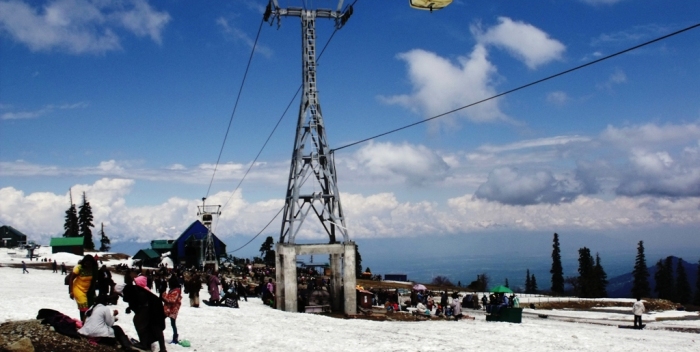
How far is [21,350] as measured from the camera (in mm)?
11352

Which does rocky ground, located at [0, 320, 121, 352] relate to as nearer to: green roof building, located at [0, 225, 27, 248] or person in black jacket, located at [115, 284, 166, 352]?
person in black jacket, located at [115, 284, 166, 352]

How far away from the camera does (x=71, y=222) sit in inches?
4833

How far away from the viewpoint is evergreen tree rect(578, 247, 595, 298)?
10194 centimetres

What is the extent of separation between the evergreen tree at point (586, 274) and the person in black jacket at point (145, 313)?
98235 mm

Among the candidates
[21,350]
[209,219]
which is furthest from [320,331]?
[209,219]

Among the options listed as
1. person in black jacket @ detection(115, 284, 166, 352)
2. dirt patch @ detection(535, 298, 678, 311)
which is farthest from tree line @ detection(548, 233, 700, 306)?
person in black jacket @ detection(115, 284, 166, 352)

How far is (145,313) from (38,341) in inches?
81.9

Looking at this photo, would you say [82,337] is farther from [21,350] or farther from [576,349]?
[576,349]

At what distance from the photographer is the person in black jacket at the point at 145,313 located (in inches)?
510

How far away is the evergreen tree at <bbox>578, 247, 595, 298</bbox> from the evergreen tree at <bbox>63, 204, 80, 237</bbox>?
94.9m

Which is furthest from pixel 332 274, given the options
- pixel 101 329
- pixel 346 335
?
pixel 101 329

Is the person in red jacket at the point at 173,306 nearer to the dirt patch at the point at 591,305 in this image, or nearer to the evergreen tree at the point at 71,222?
the dirt patch at the point at 591,305

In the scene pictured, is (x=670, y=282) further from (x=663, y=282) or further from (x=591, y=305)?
(x=591, y=305)

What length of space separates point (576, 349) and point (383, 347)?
6161 mm
